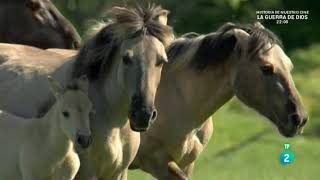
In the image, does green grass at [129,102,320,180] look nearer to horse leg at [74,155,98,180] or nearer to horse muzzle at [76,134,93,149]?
horse leg at [74,155,98,180]

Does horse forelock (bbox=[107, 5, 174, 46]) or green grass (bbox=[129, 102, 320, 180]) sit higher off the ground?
horse forelock (bbox=[107, 5, 174, 46])

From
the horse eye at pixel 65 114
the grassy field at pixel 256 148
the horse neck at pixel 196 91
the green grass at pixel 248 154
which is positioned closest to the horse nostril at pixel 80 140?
the horse eye at pixel 65 114

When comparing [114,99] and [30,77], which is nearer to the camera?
[114,99]

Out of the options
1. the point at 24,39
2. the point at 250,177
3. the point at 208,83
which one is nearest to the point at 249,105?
the point at 208,83

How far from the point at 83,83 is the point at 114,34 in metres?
0.43

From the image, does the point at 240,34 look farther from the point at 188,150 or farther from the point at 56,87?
the point at 56,87

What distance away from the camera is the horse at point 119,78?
759 centimetres

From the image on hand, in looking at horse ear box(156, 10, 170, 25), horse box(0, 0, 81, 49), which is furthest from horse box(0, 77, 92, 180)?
horse box(0, 0, 81, 49)

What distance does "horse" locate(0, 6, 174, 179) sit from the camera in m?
7.59

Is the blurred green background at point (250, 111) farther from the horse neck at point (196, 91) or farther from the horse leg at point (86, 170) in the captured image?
the horse leg at point (86, 170)

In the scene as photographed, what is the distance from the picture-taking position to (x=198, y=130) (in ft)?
30.5

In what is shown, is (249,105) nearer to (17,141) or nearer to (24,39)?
(17,141)

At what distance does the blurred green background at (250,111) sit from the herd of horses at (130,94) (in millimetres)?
1291

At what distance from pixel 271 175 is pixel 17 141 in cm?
552
